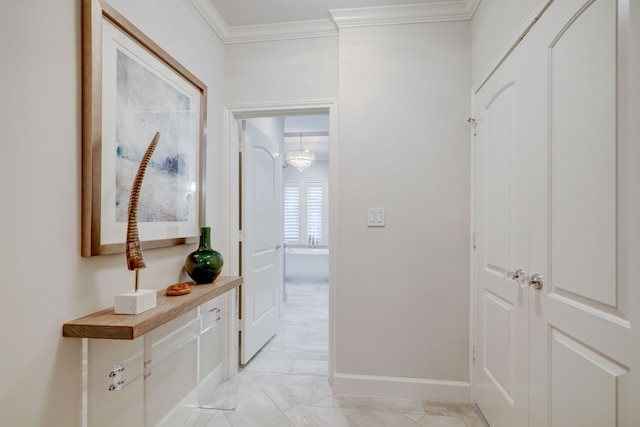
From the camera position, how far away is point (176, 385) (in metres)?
1.84

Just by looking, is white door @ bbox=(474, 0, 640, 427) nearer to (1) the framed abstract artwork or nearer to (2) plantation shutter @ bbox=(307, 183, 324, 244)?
(1) the framed abstract artwork

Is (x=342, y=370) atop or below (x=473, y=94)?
below

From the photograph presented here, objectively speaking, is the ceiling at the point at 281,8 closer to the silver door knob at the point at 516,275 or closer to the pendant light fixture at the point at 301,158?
the silver door knob at the point at 516,275

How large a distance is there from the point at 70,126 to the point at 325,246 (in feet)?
18.3

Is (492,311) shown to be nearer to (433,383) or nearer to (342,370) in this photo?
(433,383)

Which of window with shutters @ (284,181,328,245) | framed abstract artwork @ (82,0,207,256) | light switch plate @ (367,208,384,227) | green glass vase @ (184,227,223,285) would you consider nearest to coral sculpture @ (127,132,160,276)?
framed abstract artwork @ (82,0,207,256)

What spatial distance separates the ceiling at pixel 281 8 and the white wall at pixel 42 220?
122cm

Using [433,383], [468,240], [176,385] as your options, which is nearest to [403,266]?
[468,240]

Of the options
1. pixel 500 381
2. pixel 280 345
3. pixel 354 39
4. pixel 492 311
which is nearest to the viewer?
pixel 500 381

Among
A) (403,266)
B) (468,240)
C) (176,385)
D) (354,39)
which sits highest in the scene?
(354,39)

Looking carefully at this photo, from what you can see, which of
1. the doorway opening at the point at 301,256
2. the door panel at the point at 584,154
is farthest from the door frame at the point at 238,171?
the door panel at the point at 584,154

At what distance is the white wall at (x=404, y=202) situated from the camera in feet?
7.08

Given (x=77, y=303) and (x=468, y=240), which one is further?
(x=468, y=240)

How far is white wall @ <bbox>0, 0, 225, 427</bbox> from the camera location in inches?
38.1
